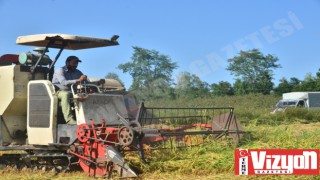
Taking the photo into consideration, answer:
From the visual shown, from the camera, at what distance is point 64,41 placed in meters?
8.45

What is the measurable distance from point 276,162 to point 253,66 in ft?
162

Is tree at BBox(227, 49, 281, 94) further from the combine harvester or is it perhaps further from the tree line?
the combine harvester

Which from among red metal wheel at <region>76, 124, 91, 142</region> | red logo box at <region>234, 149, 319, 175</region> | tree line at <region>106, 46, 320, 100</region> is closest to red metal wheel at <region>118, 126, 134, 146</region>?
red metal wheel at <region>76, 124, 91, 142</region>

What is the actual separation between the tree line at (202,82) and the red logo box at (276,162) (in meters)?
30.8

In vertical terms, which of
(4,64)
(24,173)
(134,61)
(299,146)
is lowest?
(24,173)

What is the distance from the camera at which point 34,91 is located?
8.20 metres

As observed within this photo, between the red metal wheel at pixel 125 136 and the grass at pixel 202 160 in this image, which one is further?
the grass at pixel 202 160

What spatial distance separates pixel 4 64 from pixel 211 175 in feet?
16.7

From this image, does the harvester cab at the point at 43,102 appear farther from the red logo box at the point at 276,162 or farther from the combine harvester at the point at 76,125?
the red logo box at the point at 276,162

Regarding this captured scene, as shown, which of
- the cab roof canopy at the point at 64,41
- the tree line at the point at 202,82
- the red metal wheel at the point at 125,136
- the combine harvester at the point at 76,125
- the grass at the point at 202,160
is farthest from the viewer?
the tree line at the point at 202,82

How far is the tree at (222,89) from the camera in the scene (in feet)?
144

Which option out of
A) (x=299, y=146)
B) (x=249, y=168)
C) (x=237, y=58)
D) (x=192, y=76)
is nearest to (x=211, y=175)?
(x=249, y=168)

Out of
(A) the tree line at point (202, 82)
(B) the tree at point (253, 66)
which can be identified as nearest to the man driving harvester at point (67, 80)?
(A) the tree line at point (202, 82)

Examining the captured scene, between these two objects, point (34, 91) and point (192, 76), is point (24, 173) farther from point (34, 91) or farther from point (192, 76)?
point (192, 76)
